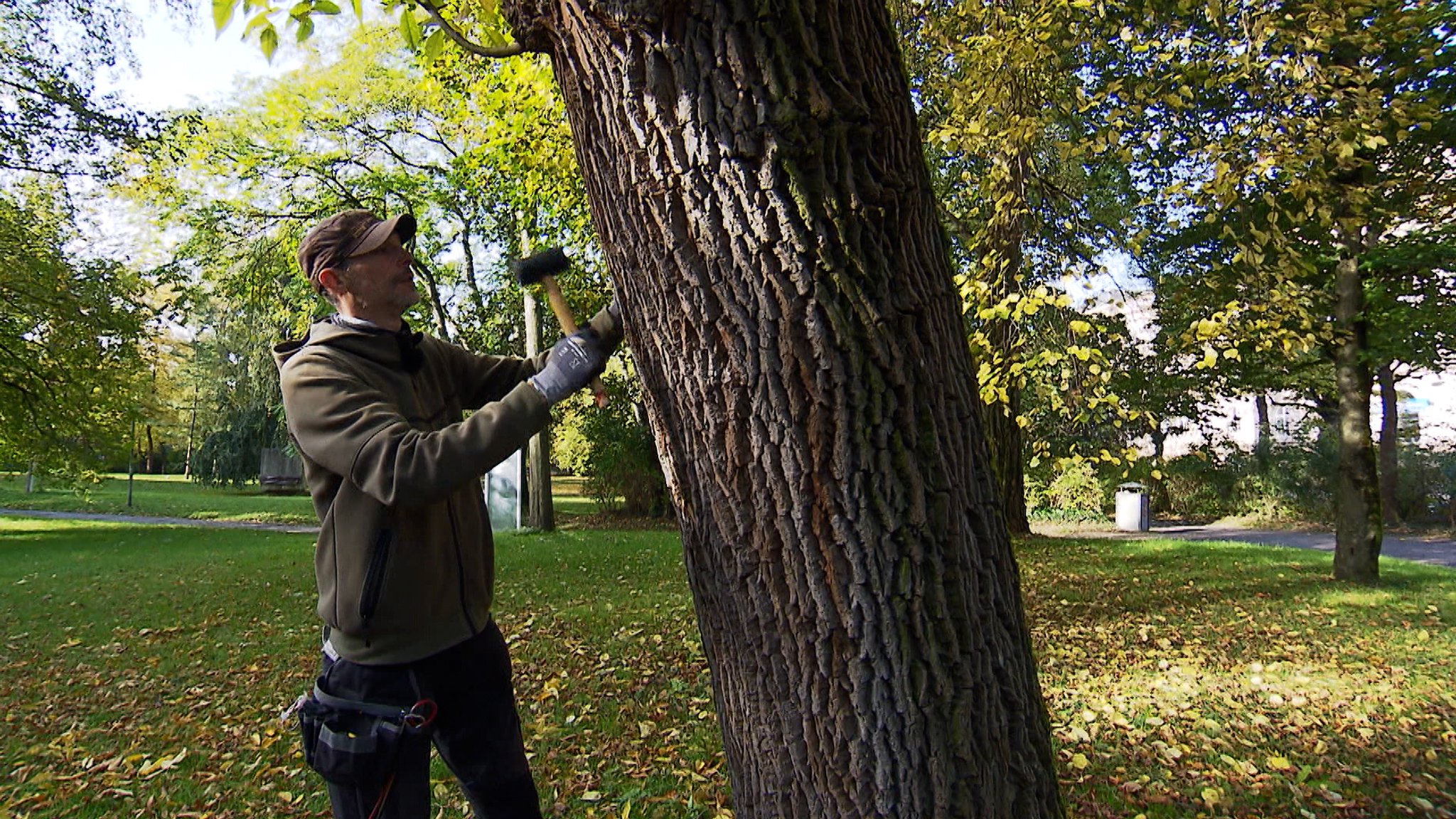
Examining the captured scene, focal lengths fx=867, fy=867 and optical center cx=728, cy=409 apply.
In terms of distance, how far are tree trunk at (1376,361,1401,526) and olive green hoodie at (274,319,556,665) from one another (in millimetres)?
19837

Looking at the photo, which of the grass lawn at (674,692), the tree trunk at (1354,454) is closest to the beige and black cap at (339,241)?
the grass lawn at (674,692)

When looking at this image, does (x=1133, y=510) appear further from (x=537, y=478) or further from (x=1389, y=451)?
Answer: (x=537, y=478)

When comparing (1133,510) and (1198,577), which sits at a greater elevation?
(1133,510)

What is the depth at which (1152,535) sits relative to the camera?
646 inches

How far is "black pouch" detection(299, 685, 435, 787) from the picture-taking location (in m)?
2.15

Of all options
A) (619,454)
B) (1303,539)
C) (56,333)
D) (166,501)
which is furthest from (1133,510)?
(166,501)

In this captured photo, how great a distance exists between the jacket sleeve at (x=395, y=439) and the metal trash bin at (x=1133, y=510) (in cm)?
1771

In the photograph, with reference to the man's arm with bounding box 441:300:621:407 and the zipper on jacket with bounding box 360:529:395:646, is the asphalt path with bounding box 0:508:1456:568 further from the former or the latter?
the zipper on jacket with bounding box 360:529:395:646

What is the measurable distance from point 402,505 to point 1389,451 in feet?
68.2

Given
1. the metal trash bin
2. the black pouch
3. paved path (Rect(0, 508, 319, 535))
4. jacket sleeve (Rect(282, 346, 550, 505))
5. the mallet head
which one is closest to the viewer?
jacket sleeve (Rect(282, 346, 550, 505))

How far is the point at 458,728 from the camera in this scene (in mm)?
2367

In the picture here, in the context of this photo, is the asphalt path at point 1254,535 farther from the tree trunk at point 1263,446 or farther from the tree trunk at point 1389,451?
the tree trunk at point 1263,446

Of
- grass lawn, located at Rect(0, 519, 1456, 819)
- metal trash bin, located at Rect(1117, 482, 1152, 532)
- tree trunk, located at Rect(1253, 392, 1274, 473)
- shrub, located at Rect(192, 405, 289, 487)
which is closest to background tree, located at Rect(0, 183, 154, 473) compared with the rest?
grass lawn, located at Rect(0, 519, 1456, 819)

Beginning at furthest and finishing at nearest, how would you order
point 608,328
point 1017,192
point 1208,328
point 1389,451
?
point 1389,451 → point 1017,192 → point 1208,328 → point 608,328
